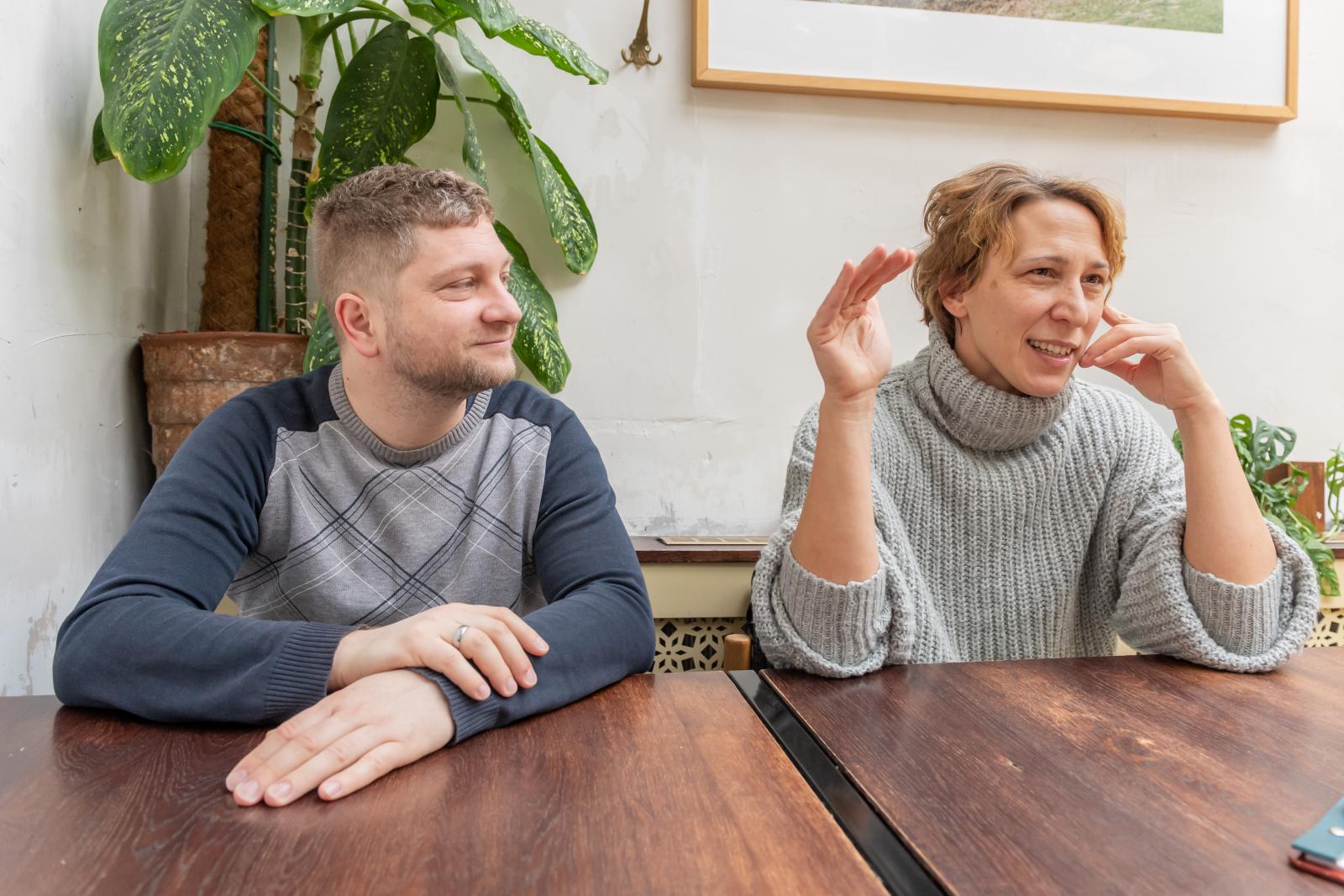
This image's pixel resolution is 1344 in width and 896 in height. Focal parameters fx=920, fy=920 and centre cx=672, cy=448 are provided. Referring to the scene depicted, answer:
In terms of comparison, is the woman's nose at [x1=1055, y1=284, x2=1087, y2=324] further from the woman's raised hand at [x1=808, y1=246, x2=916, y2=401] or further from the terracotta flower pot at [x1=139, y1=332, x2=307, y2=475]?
the terracotta flower pot at [x1=139, y1=332, x2=307, y2=475]

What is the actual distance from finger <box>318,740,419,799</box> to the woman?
467mm

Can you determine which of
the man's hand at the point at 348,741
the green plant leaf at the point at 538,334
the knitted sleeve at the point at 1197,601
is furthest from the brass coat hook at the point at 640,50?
the man's hand at the point at 348,741

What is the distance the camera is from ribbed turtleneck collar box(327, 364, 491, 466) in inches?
47.3

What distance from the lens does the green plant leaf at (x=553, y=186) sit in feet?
5.46

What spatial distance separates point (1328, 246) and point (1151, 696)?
1.88 metres

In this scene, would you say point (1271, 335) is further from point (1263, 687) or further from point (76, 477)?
point (76, 477)

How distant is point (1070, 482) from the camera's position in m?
1.30

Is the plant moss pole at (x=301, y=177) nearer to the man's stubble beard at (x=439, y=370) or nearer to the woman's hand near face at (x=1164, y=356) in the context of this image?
the man's stubble beard at (x=439, y=370)

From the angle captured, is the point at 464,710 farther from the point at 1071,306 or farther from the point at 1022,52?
the point at 1022,52

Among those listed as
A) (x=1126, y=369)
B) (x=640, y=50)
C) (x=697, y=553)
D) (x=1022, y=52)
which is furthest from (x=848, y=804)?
(x=1022, y=52)

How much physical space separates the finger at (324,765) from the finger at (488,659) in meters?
0.12

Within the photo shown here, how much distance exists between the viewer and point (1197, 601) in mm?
1109

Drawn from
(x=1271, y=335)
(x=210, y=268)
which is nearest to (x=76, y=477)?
(x=210, y=268)

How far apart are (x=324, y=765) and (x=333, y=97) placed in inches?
52.1
